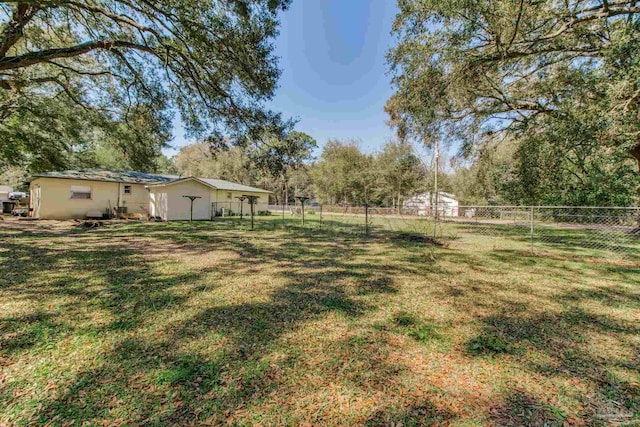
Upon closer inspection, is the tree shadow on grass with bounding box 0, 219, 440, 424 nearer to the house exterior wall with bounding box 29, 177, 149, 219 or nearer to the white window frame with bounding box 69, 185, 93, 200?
the house exterior wall with bounding box 29, 177, 149, 219

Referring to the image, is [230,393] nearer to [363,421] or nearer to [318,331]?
[363,421]

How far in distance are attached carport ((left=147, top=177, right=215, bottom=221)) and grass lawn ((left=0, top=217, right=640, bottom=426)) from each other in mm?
10215

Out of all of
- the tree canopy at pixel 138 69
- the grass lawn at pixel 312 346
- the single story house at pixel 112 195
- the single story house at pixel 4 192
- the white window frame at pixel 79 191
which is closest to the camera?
the grass lawn at pixel 312 346

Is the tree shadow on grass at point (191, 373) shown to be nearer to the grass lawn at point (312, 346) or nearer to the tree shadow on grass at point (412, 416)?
the grass lawn at point (312, 346)

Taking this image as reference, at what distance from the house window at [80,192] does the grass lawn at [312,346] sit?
11.4 m

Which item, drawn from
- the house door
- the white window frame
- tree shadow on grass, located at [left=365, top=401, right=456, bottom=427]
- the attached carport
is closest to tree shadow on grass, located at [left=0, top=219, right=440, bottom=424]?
tree shadow on grass, located at [left=365, top=401, right=456, bottom=427]

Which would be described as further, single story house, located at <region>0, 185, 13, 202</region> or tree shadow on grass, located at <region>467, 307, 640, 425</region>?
single story house, located at <region>0, 185, 13, 202</region>

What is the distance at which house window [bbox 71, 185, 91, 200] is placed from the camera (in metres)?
14.2

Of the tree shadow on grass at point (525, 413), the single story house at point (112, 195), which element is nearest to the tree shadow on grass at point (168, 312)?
the tree shadow on grass at point (525, 413)

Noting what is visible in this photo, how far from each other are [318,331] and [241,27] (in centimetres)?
748

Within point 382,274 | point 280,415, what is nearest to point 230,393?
point 280,415

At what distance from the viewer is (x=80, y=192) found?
14391 mm

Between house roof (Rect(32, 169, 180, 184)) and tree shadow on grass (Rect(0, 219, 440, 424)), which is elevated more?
house roof (Rect(32, 169, 180, 184))

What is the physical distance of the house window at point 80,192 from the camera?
46.6 ft
